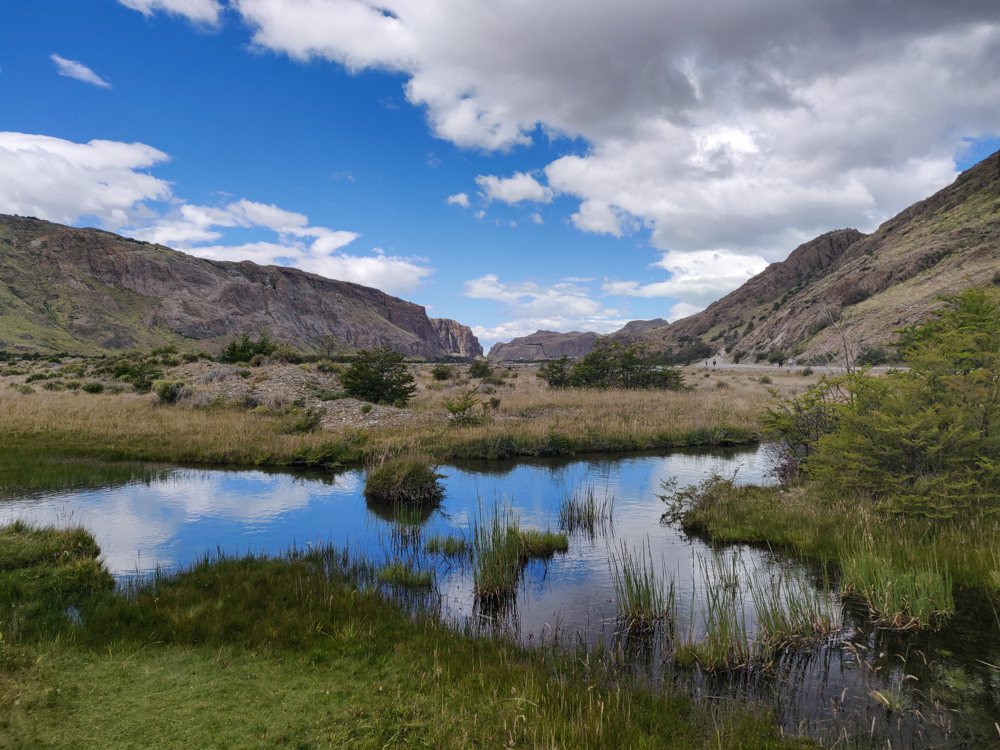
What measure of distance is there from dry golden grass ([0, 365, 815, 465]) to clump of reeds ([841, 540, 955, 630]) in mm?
9932

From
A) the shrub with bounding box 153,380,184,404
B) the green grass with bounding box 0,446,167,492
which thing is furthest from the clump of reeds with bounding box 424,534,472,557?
the shrub with bounding box 153,380,184,404

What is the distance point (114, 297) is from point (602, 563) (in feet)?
509

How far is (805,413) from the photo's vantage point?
1545 centimetres

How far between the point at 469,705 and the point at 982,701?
5.19 meters

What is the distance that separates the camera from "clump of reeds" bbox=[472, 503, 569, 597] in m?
8.08

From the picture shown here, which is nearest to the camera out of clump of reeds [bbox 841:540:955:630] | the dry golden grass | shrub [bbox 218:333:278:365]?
clump of reeds [bbox 841:540:955:630]

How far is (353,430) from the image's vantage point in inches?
808

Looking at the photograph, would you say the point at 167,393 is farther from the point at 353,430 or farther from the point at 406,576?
the point at 406,576

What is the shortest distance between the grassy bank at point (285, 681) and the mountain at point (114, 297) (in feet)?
256

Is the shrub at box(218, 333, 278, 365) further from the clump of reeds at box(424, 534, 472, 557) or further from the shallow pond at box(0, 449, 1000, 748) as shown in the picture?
the clump of reeds at box(424, 534, 472, 557)

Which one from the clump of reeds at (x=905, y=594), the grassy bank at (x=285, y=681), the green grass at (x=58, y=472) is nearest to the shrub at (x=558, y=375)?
the green grass at (x=58, y=472)

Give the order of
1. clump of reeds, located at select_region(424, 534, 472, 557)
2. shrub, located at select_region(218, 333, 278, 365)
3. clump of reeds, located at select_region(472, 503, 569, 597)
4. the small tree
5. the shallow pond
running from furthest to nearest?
shrub, located at select_region(218, 333, 278, 365) → the small tree → clump of reeds, located at select_region(424, 534, 472, 557) → clump of reeds, located at select_region(472, 503, 569, 597) → the shallow pond

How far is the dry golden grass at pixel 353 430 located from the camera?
1759cm

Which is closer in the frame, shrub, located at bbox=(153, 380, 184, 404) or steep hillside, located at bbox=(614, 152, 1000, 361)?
shrub, located at bbox=(153, 380, 184, 404)
